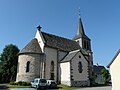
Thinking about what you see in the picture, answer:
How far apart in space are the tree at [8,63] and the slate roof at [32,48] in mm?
10712

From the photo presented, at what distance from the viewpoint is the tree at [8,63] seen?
3959cm

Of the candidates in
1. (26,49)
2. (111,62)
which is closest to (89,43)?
(26,49)

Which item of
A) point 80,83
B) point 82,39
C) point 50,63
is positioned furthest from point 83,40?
point 80,83

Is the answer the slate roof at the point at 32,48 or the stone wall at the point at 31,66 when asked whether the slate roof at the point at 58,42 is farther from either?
the stone wall at the point at 31,66

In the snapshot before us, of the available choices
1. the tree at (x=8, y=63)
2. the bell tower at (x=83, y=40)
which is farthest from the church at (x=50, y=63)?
the tree at (x=8, y=63)

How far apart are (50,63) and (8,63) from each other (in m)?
15.5

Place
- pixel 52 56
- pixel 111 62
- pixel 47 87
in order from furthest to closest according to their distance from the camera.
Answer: pixel 52 56 → pixel 47 87 → pixel 111 62

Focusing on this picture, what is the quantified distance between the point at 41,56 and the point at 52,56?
236cm

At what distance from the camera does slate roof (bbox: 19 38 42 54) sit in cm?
3028

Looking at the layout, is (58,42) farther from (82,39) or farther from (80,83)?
(80,83)

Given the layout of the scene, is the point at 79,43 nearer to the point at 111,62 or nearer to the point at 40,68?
the point at 40,68

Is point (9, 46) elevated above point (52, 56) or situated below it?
above

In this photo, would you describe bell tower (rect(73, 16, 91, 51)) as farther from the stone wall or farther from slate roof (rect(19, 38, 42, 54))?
the stone wall

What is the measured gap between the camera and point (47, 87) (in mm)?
23984
